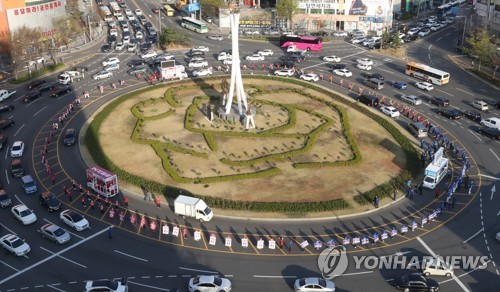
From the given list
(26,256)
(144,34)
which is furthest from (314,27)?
(26,256)

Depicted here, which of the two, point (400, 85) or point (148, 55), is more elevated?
point (148, 55)

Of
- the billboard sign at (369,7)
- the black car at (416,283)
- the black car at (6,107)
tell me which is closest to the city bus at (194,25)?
the billboard sign at (369,7)

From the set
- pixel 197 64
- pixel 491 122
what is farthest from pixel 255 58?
pixel 491 122

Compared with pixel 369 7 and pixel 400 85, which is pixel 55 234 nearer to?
pixel 400 85

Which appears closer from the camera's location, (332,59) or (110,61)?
(110,61)

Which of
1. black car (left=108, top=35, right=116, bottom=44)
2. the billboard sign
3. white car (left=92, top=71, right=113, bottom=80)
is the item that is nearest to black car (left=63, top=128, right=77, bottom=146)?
white car (left=92, top=71, right=113, bottom=80)

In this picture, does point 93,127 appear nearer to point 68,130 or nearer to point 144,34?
point 68,130

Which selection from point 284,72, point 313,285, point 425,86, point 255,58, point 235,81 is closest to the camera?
A: point 313,285

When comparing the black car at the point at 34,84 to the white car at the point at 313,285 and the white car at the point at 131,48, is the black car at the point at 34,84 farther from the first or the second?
→ the white car at the point at 313,285
